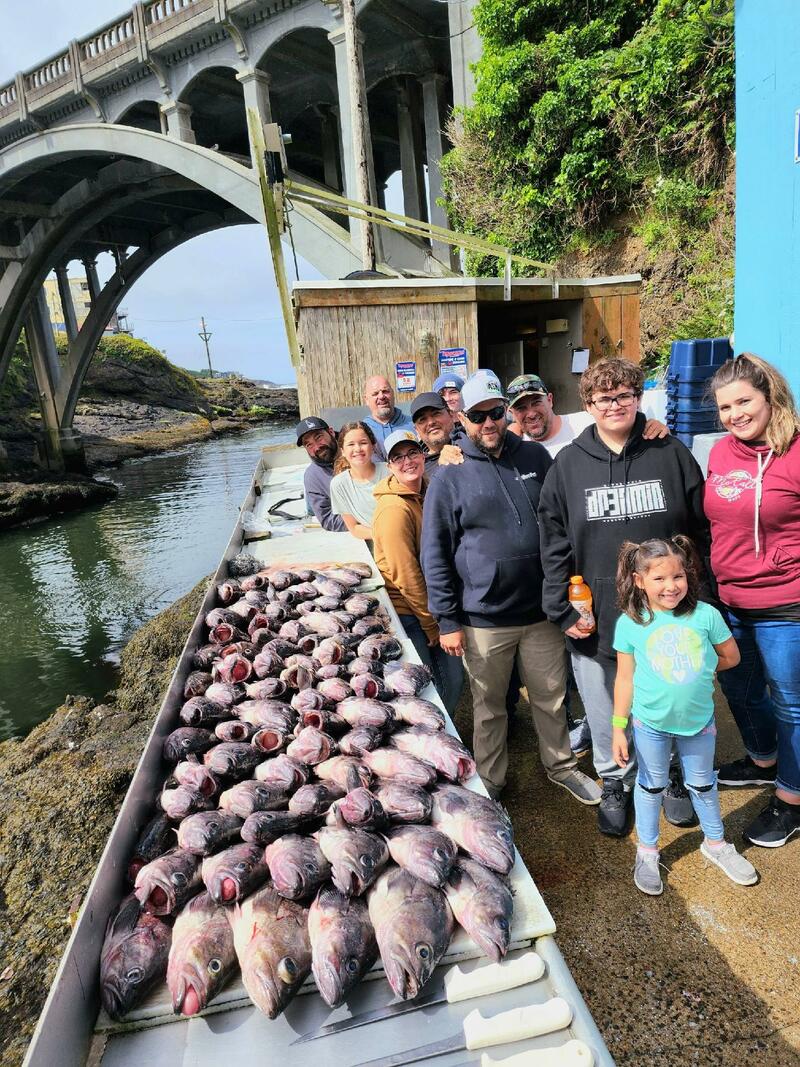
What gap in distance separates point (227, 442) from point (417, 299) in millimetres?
36981

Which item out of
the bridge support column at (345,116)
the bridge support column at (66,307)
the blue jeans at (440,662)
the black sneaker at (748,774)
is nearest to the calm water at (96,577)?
the blue jeans at (440,662)

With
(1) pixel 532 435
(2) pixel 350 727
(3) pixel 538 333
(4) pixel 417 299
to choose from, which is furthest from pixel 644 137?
(2) pixel 350 727

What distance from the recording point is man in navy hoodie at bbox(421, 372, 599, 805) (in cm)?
322

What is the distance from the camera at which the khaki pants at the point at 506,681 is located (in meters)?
3.38

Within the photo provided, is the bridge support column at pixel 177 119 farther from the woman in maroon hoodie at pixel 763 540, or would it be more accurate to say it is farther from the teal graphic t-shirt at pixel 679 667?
the teal graphic t-shirt at pixel 679 667

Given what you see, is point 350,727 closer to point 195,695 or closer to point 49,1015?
point 195,695

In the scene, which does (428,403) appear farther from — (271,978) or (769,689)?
(271,978)

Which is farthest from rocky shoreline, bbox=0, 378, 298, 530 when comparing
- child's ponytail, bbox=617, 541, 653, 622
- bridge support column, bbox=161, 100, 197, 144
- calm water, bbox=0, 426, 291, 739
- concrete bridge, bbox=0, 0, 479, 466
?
child's ponytail, bbox=617, 541, 653, 622

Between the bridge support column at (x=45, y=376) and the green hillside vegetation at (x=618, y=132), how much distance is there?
2756 cm

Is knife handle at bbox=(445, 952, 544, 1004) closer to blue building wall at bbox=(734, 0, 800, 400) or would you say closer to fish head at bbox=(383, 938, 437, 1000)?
fish head at bbox=(383, 938, 437, 1000)

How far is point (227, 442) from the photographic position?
44.1m

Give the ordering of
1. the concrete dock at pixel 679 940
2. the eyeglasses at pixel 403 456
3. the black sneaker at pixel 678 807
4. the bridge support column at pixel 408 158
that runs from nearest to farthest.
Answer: the concrete dock at pixel 679 940 → the black sneaker at pixel 678 807 → the eyeglasses at pixel 403 456 → the bridge support column at pixel 408 158

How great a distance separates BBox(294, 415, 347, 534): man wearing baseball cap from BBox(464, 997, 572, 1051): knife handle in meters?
4.18

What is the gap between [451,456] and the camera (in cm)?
343
